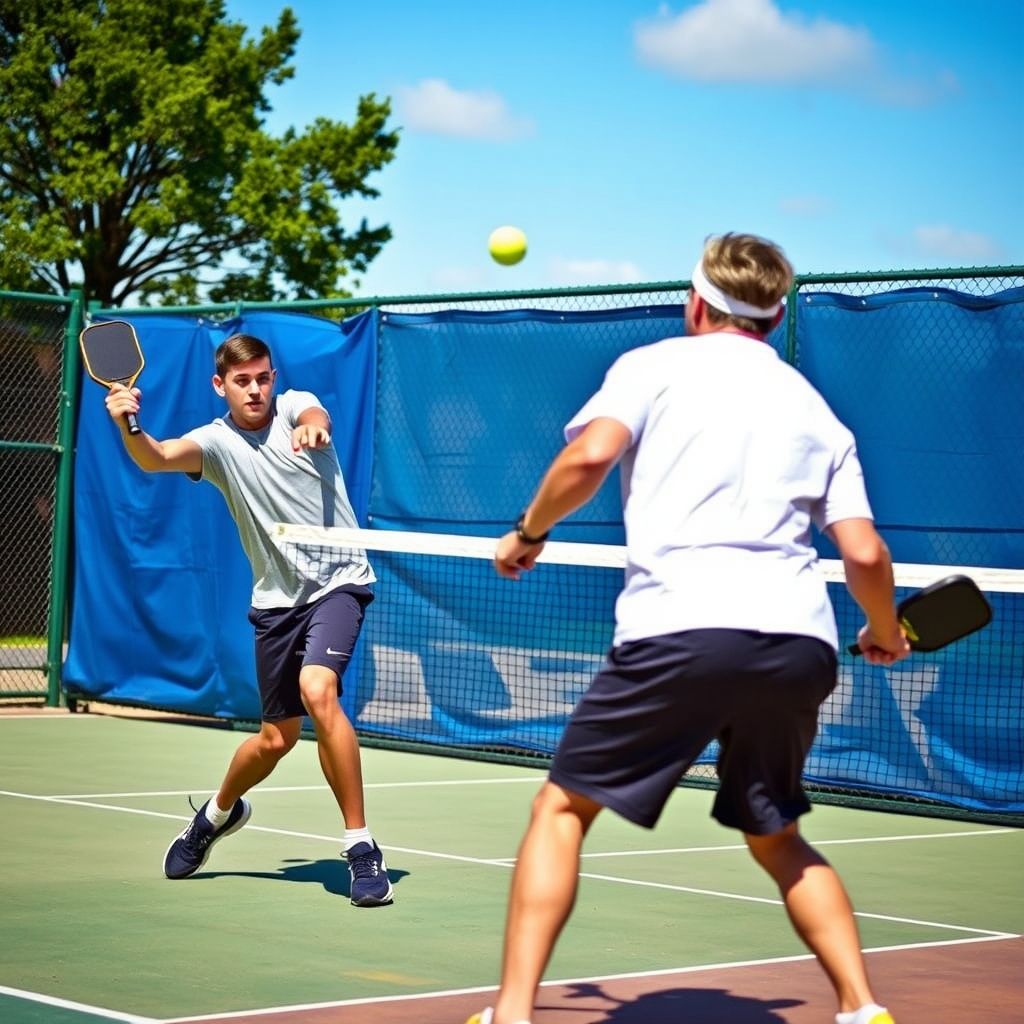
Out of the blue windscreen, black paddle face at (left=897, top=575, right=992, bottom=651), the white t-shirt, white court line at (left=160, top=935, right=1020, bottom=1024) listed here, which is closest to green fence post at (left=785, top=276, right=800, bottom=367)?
the blue windscreen

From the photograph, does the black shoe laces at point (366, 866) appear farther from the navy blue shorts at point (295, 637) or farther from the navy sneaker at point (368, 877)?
the navy blue shorts at point (295, 637)

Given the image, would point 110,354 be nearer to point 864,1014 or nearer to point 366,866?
point 366,866

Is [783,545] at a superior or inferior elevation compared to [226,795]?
superior

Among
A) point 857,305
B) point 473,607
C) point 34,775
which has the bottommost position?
point 34,775

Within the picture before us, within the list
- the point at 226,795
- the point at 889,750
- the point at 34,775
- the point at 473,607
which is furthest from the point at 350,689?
the point at 226,795

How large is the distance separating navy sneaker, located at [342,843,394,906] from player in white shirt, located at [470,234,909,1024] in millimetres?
2329

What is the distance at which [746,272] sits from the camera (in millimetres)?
3922

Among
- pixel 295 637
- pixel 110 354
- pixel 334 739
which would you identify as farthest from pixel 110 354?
pixel 334 739

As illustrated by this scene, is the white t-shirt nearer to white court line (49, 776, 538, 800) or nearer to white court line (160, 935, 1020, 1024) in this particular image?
white court line (160, 935, 1020, 1024)

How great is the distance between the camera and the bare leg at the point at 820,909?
390 centimetres

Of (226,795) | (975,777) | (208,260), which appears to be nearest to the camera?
(226,795)

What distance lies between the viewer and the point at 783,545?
3826mm

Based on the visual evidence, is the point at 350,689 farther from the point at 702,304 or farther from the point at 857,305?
the point at 702,304

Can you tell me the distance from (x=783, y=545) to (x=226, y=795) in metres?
3.23
